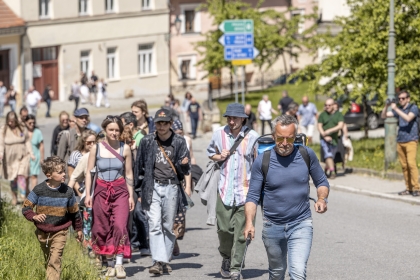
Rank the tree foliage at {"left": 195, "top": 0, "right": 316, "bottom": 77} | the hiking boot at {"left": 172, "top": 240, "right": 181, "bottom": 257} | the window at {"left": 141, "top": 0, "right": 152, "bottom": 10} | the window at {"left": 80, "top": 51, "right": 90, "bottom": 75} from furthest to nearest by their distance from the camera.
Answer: the window at {"left": 141, "top": 0, "right": 152, "bottom": 10}, the window at {"left": 80, "top": 51, "right": 90, "bottom": 75}, the tree foliage at {"left": 195, "top": 0, "right": 316, "bottom": 77}, the hiking boot at {"left": 172, "top": 240, "right": 181, "bottom": 257}

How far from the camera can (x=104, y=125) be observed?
11.9m

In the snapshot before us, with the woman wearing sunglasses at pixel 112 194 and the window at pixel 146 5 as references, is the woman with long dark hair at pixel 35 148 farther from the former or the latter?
the window at pixel 146 5

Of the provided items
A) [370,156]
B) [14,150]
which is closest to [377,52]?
[370,156]

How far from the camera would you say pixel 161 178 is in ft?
39.1

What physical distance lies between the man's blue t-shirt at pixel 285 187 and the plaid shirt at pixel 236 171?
223cm

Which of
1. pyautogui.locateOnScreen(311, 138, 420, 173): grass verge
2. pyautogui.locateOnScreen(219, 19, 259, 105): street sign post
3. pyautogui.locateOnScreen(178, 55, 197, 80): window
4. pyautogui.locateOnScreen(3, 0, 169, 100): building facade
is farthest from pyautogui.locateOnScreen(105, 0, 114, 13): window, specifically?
pyautogui.locateOnScreen(311, 138, 420, 173): grass verge

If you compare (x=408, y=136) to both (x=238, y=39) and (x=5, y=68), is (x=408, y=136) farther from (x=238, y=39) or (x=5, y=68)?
(x=5, y=68)

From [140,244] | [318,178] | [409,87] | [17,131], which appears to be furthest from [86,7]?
[318,178]

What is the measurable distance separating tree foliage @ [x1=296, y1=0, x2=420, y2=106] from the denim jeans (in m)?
12.9

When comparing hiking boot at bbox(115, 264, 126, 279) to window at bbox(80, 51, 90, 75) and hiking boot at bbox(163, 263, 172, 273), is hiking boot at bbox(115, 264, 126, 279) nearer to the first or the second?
hiking boot at bbox(163, 263, 172, 273)

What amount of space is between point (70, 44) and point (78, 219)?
40.9 m

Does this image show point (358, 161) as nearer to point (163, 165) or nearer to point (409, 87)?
point (409, 87)

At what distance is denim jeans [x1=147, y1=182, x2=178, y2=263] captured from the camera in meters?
11.9

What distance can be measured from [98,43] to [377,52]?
30.0m
